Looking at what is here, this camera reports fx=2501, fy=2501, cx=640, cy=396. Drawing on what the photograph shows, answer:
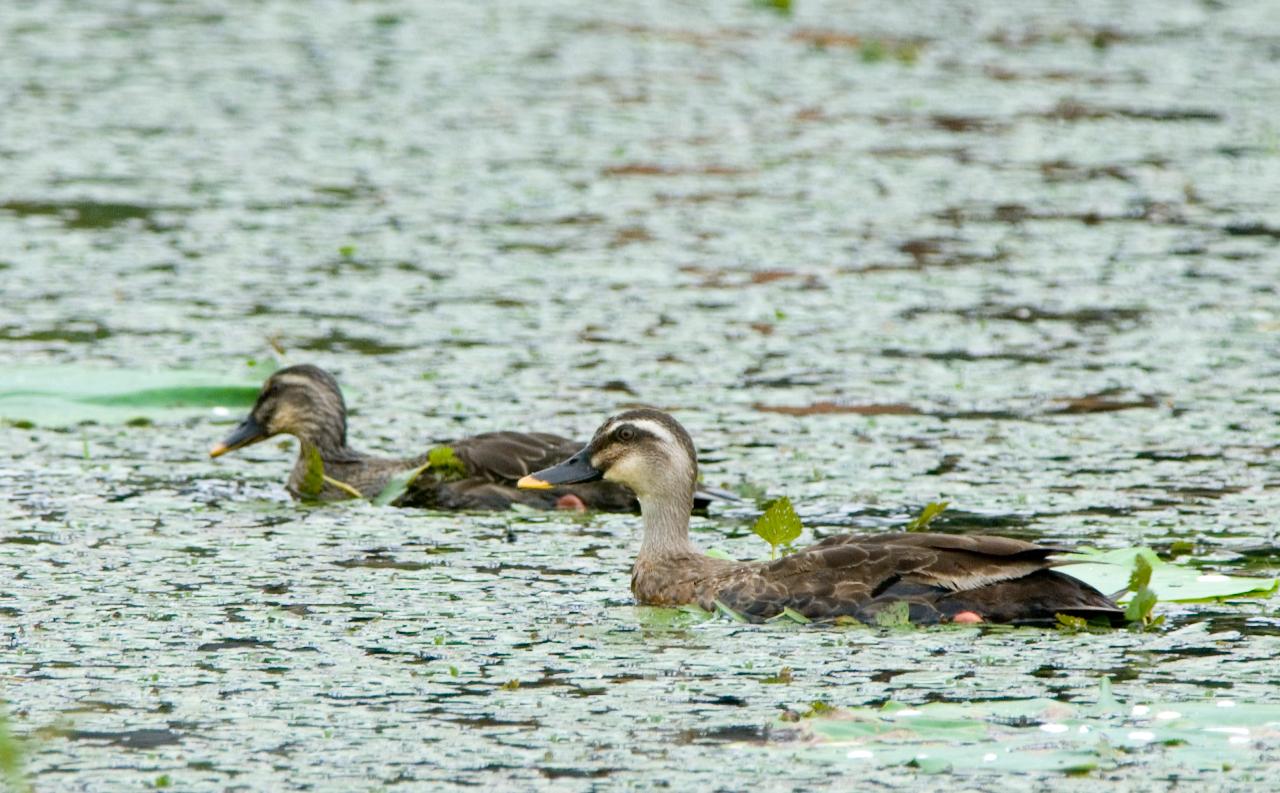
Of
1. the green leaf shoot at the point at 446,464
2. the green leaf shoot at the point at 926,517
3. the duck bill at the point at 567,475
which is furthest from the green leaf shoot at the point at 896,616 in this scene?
the green leaf shoot at the point at 446,464

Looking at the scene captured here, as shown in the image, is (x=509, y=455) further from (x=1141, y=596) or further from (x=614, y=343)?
(x=1141, y=596)

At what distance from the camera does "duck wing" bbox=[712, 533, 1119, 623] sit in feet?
29.7

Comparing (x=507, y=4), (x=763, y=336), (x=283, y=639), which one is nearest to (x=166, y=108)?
(x=507, y=4)

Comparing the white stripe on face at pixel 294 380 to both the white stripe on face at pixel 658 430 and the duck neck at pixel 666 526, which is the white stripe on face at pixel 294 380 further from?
the duck neck at pixel 666 526

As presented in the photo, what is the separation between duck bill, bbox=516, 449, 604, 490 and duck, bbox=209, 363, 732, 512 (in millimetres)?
648

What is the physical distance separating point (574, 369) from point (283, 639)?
5.15 m

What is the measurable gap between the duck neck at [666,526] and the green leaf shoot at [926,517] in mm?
932

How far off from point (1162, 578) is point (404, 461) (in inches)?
153

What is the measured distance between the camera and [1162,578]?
9.48 metres

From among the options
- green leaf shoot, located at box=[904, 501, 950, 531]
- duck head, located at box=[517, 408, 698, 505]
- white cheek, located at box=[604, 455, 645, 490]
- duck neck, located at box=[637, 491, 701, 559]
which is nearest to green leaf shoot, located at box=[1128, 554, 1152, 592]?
Answer: green leaf shoot, located at box=[904, 501, 950, 531]

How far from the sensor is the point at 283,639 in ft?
29.0

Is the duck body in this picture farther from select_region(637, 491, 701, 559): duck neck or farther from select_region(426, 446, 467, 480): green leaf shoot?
select_region(426, 446, 467, 480): green leaf shoot

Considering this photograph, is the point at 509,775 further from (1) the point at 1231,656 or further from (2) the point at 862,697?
(1) the point at 1231,656

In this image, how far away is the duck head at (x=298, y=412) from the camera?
1214cm
